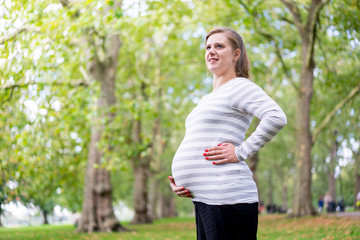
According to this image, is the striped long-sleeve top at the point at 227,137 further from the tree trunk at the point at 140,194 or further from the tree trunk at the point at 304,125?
the tree trunk at the point at 140,194

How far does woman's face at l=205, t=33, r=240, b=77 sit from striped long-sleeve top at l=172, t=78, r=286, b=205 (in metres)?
0.14

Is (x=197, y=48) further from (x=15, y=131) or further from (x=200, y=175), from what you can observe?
(x=200, y=175)

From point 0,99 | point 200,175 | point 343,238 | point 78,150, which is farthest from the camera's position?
point 78,150

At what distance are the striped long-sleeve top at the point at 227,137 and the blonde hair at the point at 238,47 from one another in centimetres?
21

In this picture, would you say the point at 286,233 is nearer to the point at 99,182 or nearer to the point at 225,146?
the point at 99,182

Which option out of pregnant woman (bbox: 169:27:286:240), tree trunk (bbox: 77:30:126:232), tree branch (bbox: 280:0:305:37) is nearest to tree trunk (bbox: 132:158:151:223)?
tree trunk (bbox: 77:30:126:232)

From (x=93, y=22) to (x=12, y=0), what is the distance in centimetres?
282

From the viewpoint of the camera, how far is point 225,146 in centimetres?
257

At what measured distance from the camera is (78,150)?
17.3m

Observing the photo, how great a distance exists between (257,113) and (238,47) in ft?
1.84

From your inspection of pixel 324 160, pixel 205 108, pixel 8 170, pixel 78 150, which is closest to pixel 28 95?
pixel 8 170

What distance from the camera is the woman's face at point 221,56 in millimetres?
2799

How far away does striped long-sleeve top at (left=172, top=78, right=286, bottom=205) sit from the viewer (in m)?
2.52

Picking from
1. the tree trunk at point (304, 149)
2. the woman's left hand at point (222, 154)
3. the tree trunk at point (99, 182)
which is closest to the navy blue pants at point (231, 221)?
the woman's left hand at point (222, 154)
